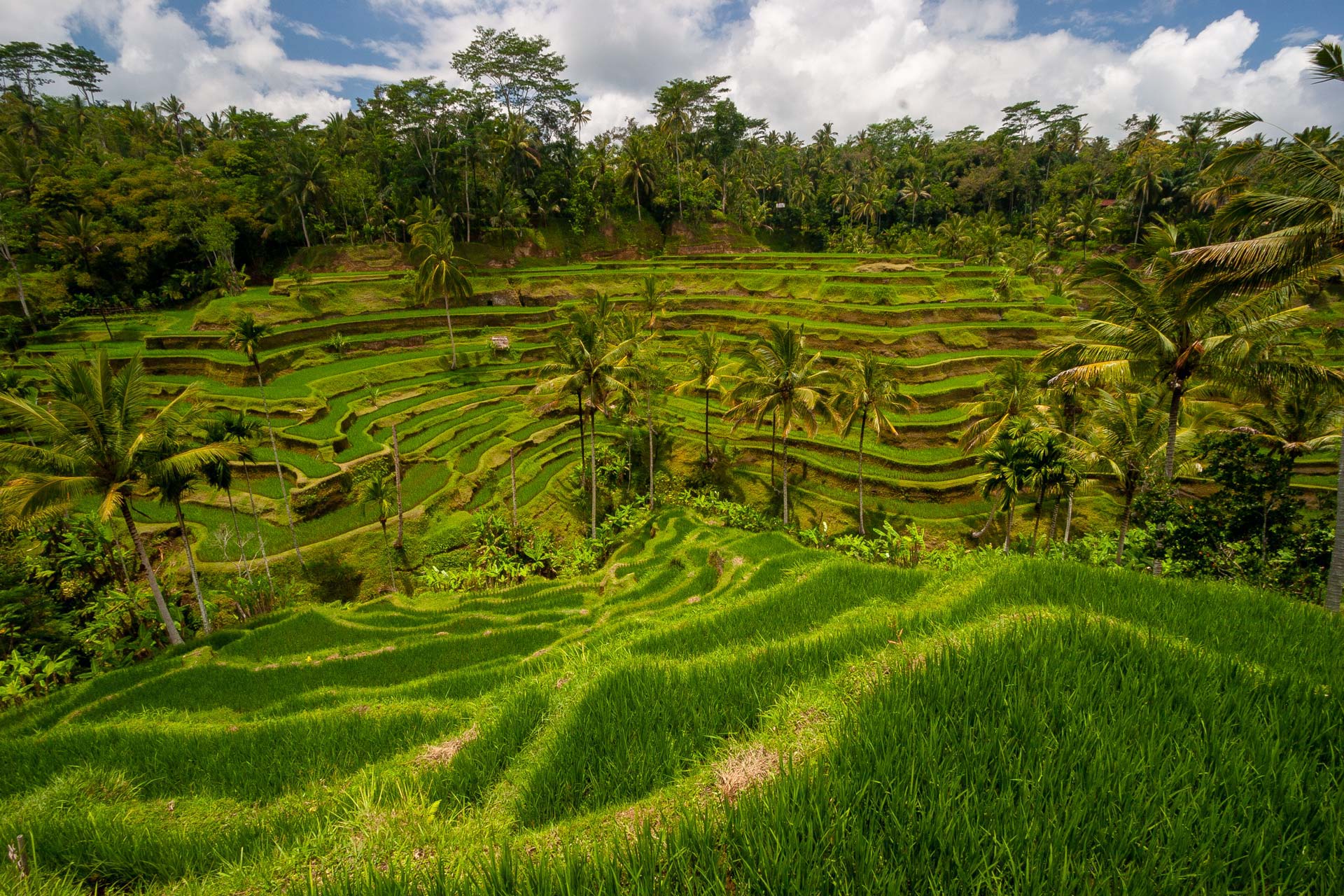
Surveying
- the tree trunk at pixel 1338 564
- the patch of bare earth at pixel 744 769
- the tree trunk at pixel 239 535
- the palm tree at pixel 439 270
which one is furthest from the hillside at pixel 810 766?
the palm tree at pixel 439 270

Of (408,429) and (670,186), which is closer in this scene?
(408,429)

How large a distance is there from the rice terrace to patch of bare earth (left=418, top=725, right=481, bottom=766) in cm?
21

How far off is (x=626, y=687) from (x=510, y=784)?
3.66 ft

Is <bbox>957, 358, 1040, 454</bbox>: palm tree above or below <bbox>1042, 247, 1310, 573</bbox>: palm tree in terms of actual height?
below

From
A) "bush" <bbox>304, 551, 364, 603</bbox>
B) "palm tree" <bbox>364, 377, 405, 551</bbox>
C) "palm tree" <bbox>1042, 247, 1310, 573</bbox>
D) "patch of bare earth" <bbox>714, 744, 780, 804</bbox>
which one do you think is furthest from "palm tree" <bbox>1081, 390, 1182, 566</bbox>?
"bush" <bbox>304, 551, 364, 603</bbox>

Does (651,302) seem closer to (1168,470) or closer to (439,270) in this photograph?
(439,270)

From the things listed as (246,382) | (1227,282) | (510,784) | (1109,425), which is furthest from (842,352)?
(246,382)

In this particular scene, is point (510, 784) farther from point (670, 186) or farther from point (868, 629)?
point (670, 186)

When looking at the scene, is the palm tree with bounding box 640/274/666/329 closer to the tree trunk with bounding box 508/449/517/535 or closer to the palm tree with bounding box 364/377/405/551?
the palm tree with bounding box 364/377/405/551

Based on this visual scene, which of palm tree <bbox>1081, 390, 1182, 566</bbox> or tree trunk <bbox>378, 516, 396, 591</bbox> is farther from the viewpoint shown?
tree trunk <bbox>378, 516, 396, 591</bbox>

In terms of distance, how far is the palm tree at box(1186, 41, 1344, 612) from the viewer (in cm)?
733

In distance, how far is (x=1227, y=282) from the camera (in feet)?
27.9

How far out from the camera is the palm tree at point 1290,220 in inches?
289

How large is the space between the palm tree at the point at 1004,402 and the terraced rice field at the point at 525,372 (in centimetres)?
222
